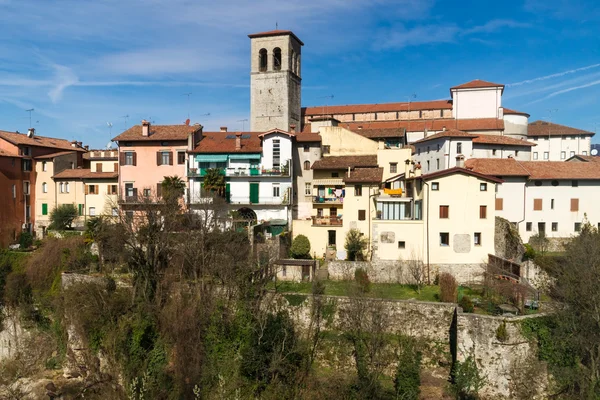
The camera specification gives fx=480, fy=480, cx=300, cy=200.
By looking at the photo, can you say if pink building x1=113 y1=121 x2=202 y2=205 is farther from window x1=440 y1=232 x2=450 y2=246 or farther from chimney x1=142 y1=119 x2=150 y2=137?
window x1=440 y1=232 x2=450 y2=246

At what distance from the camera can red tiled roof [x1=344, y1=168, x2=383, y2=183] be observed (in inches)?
1292

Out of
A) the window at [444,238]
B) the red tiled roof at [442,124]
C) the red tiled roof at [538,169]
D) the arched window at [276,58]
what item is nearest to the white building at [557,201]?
the red tiled roof at [538,169]

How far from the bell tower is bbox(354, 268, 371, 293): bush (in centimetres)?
2238

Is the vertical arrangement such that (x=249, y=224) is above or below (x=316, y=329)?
above

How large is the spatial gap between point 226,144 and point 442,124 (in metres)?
26.1

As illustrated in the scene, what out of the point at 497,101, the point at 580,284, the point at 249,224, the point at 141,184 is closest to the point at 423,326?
the point at 580,284

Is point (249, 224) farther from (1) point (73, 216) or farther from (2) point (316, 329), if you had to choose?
(1) point (73, 216)

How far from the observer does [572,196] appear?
35.8m

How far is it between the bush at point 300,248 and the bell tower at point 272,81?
57.7ft

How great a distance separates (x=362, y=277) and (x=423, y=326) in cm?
581

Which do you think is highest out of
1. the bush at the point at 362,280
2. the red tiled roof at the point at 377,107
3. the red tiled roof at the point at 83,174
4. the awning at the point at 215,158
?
the red tiled roof at the point at 377,107

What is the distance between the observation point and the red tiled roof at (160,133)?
40125mm

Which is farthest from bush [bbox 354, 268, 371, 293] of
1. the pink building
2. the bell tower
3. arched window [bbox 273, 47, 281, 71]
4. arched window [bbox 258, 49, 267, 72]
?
arched window [bbox 258, 49, 267, 72]

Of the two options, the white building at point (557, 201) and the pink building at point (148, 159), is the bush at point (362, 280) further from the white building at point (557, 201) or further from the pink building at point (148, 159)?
the pink building at point (148, 159)
